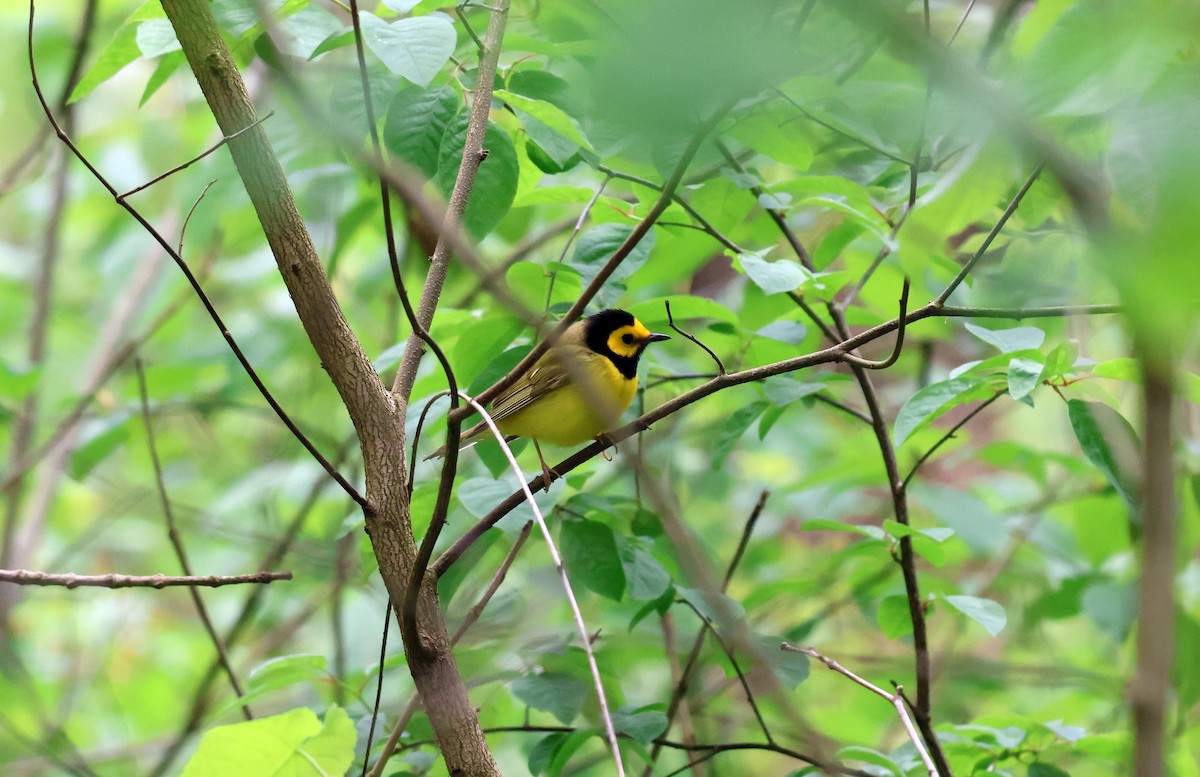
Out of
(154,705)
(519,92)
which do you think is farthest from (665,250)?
(154,705)

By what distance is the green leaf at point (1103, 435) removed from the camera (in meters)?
2.01

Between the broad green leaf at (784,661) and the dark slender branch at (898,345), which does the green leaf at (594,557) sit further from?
the dark slender branch at (898,345)

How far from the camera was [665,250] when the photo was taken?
322 centimetres

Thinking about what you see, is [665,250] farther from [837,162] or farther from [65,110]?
[65,110]

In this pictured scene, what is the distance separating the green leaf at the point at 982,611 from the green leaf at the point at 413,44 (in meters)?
1.55

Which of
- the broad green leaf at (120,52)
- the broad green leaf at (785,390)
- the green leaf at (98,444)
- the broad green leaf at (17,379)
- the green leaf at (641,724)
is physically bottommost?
the green leaf at (641,724)

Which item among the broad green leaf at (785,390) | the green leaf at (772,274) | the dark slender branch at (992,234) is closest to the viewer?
the dark slender branch at (992,234)

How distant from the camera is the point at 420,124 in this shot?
7.52ft

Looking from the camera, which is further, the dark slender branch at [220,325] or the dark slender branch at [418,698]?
the dark slender branch at [418,698]

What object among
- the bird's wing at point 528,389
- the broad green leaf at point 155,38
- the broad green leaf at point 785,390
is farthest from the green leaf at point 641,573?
the broad green leaf at point 155,38

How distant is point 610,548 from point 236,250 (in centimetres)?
267

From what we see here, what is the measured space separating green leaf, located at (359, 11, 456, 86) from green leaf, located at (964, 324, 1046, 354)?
1205mm

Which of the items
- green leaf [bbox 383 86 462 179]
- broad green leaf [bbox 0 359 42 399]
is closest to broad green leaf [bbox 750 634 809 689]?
green leaf [bbox 383 86 462 179]

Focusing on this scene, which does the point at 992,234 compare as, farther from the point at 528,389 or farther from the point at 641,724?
the point at 528,389
